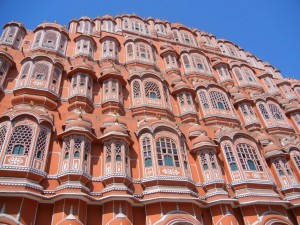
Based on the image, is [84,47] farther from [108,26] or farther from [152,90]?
[152,90]

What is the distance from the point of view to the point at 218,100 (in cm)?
2447

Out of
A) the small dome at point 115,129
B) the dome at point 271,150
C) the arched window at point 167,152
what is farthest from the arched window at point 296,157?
Result: the small dome at point 115,129

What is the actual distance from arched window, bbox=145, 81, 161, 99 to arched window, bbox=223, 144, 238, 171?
6.96m

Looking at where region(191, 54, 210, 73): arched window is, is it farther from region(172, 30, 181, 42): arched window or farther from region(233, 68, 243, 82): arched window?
region(172, 30, 181, 42): arched window

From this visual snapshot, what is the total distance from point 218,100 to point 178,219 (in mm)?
13227

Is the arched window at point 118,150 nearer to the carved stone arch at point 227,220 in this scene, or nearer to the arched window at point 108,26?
the carved stone arch at point 227,220

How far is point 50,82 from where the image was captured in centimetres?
1958

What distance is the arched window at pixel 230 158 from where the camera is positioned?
18.2m

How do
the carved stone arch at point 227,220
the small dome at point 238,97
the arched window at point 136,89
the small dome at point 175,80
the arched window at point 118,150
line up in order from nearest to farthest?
the carved stone arch at point 227,220 < the arched window at point 118,150 < the arched window at point 136,89 < the small dome at point 175,80 < the small dome at point 238,97

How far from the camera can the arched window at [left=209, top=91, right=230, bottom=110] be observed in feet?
78.5

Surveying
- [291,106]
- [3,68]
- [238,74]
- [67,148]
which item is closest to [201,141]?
[67,148]

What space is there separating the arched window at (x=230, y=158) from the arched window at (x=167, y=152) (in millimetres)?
4007

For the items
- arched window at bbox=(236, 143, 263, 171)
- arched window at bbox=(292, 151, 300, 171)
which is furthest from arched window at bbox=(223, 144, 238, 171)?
arched window at bbox=(292, 151, 300, 171)

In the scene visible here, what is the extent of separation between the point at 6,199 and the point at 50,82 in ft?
31.3
